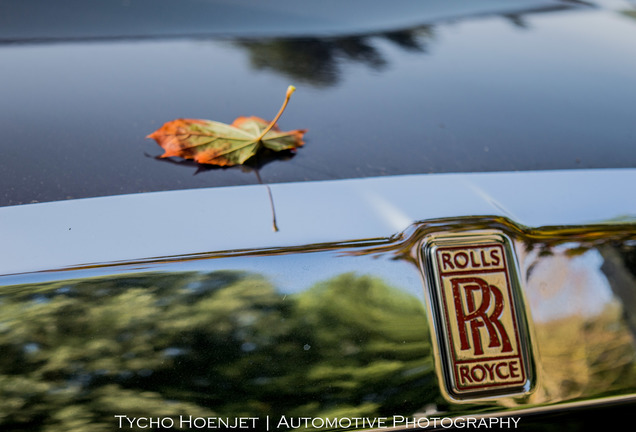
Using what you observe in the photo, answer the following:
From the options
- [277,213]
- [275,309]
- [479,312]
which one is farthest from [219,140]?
[479,312]

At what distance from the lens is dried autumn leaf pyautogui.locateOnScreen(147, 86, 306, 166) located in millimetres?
867

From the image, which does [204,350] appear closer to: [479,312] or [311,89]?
[479,312]

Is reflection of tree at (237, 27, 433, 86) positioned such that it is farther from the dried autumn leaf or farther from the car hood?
the dried autumn leaf

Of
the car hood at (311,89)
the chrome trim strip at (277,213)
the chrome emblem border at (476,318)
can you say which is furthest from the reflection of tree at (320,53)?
the chrome emblem border at (476,318)

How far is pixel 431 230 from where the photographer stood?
0.74 m

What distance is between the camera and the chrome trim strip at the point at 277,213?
70cm

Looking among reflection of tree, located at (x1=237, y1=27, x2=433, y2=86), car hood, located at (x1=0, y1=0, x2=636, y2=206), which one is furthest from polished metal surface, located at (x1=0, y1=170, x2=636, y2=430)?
reflection of tree, located at (x1=237, y1=27, x2=433, y2=86)

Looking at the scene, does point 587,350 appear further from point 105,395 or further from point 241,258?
point 105,395

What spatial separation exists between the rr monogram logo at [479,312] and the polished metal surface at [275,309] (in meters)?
0.04

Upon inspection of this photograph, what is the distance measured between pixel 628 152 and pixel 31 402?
0.90 meters

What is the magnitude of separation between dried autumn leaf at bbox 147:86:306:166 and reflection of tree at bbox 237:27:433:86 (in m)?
0.21

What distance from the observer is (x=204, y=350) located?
671 millimetres

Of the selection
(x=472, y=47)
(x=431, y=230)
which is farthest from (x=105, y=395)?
(x=472, y=47)

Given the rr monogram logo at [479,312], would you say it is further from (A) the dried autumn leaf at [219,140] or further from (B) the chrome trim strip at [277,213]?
(A) the dried autumn leaf at [219,140]
